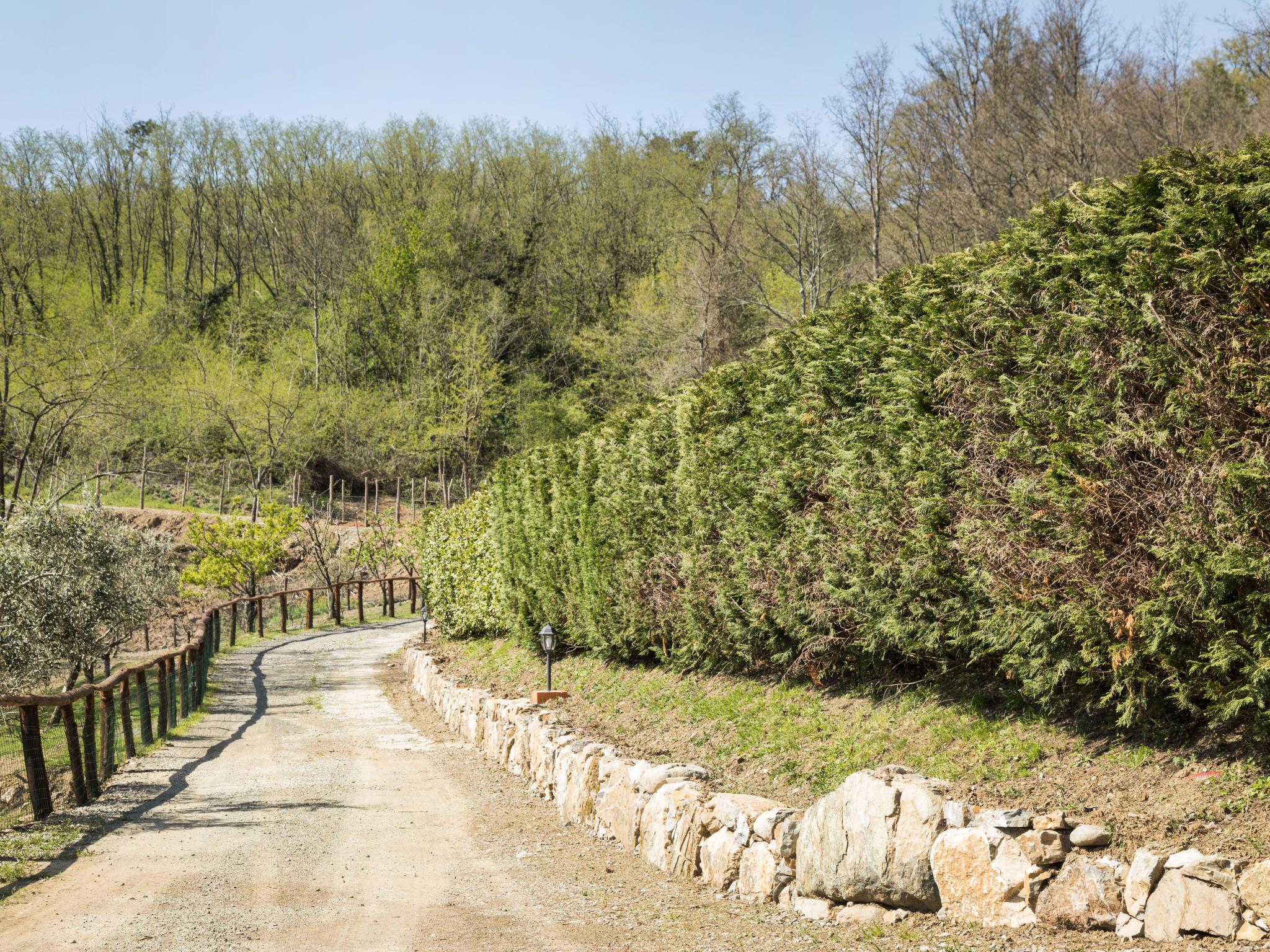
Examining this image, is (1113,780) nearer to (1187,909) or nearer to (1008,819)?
(1008,819)

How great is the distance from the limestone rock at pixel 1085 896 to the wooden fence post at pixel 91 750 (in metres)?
8.71

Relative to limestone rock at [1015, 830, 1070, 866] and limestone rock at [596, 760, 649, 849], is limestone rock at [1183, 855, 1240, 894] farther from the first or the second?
limestone rock at [596, 760, 649, 849]

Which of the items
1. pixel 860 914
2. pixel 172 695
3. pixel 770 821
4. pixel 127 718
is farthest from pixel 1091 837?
pixel 172 695

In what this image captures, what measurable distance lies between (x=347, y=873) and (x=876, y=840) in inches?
152

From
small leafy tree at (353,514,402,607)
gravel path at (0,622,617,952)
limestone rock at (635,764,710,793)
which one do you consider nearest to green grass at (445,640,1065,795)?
limestone rock at (635,764,710,793)

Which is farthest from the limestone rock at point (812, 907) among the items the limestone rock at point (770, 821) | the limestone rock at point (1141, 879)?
the limestone rock at point (1141, 879)

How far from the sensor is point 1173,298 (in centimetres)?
473

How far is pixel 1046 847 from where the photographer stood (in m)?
4.27

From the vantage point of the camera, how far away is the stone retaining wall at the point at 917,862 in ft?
12.5

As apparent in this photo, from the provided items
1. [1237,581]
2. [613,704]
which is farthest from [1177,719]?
[613,704]

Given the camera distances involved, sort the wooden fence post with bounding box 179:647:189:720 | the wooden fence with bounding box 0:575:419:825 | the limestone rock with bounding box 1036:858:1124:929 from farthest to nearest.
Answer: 1. the wooden fence post with bounding box 179:647:189:720
2. the wooden fence with bounding box 0:575:419:825
3. the limestone rock with bounding box 1036:858:1124:929

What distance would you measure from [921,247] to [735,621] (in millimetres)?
14990

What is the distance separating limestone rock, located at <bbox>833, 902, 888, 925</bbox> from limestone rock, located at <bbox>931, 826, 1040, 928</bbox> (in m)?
0.38

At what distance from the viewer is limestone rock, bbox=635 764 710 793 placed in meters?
6.83
